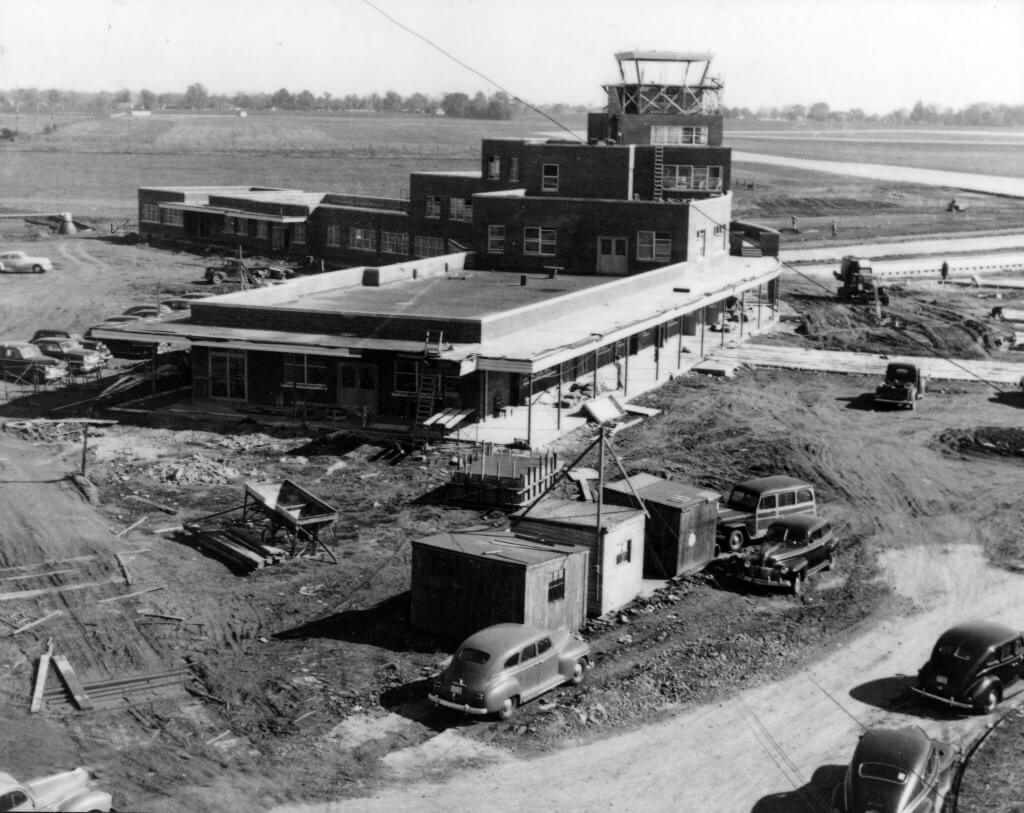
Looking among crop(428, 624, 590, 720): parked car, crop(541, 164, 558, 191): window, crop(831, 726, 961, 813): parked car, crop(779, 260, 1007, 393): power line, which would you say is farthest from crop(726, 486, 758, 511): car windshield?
crop(541, 164, 558, 191): window

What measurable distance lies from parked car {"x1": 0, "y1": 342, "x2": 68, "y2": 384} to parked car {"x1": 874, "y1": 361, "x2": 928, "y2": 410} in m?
28.8

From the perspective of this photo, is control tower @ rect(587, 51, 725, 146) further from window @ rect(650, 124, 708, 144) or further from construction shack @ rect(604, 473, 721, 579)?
construction shack @ rect(604, 473, 721, 579)

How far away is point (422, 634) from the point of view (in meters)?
24.1

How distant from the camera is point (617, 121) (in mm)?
66688

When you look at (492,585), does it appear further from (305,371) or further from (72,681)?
(305,371)

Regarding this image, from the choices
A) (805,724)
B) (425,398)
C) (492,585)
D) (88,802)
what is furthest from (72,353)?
(805,724)

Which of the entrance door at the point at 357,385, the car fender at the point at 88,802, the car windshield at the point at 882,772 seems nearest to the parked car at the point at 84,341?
the entrance door at the point at 357,385

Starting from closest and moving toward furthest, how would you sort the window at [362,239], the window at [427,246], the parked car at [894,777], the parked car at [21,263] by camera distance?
the parked car at [894,777], the window at [427,246], the parked car at [21,263], the window at [362,239]

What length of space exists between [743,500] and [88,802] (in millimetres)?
17927

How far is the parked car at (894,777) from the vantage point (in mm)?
16922

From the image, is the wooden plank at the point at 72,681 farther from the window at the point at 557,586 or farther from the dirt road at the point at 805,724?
the window at the point at 557,586

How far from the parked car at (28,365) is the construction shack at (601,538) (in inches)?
969

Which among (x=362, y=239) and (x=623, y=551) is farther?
(x=362, y=239)

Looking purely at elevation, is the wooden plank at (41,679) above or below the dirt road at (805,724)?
above
